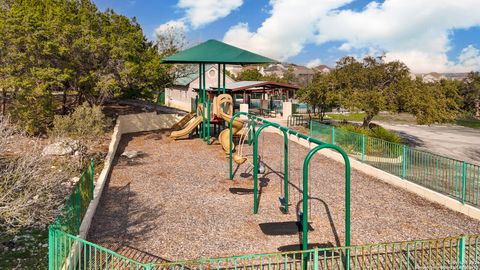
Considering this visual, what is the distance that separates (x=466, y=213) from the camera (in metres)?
9.46

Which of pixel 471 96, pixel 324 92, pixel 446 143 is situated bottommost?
pixel 446 143

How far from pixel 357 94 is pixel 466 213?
47.9 ft

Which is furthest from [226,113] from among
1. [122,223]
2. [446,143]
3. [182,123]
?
[446,143]

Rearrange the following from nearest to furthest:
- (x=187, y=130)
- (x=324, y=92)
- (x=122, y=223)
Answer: (x=122, y=223) → (x=187, y=130) → (x=324, y=92)

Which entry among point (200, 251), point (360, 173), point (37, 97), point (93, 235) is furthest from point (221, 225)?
point (37, 97)

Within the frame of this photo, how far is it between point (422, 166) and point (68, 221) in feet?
34.0

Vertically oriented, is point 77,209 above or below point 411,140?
above

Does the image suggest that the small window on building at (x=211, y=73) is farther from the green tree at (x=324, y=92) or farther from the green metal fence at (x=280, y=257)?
the green metal fence at (x=280, y=257)

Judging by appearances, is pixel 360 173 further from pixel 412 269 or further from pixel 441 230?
pixel 412 269

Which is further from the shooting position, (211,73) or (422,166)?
(211,73)

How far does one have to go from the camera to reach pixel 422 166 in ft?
37.4

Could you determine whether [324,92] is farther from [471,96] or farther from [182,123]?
[471,96]

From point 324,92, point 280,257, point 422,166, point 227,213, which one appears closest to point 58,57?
point 227,213

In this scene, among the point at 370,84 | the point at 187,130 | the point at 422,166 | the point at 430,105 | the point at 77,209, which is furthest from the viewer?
the point at 370,84
